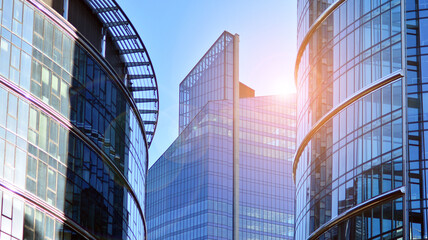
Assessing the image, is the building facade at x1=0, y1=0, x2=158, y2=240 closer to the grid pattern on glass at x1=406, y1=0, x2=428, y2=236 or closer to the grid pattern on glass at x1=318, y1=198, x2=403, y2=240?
the grid pattern on glass at x1=318, y1=198, x2=403, y2=240

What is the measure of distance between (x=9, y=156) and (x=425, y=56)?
24412mm

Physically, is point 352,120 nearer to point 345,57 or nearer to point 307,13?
point 345,57

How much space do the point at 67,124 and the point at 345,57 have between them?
60.2 ft

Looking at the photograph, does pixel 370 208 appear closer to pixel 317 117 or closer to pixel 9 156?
pixel 317 117

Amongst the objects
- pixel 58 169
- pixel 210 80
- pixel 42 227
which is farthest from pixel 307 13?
pixel 210 80

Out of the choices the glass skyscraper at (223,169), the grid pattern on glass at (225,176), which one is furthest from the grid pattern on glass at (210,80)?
the grid pattern on glass at (225,176)

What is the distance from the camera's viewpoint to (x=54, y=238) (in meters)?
50.3

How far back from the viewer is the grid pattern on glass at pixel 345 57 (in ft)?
174

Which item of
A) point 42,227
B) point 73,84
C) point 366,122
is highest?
point 73,84

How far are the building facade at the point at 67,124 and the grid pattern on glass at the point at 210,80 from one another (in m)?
95.7

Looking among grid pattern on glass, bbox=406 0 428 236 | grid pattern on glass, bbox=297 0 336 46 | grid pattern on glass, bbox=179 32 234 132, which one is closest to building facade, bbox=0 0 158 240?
grid pattern on glass, bbox=297 0 336 46

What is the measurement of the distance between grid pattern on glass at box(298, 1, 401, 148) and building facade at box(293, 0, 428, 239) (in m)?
0.07

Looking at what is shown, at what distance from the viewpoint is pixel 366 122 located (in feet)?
176

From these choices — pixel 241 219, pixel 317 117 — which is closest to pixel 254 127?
pixel 241 219
